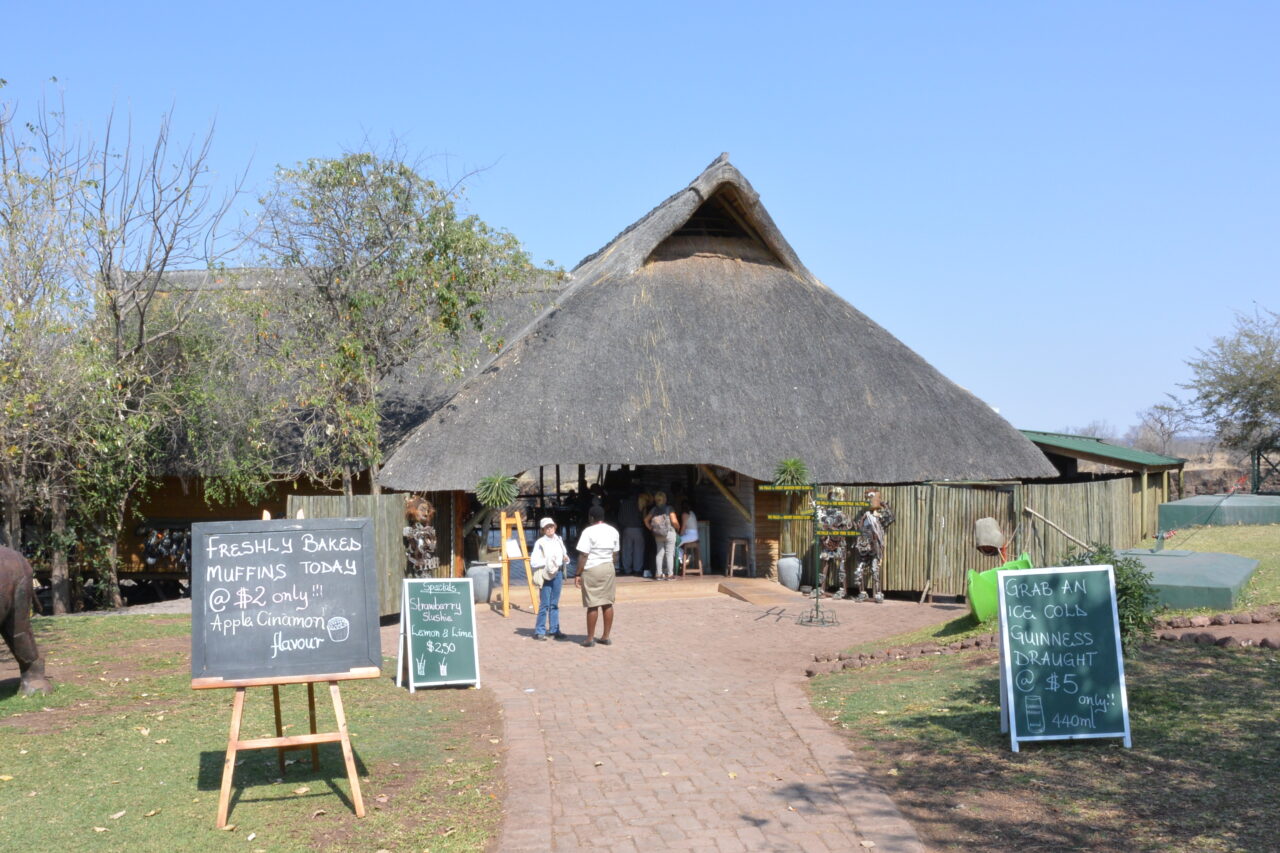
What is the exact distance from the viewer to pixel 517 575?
1986cm

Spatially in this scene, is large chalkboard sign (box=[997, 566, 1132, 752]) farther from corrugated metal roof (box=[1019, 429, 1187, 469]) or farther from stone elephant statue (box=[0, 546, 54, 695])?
corrugated metal roof (box=[1019, 429, 1187, 469])

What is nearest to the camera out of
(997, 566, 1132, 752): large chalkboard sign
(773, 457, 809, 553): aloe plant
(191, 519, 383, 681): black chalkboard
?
(191, 519, 383, 681): black chalkboard

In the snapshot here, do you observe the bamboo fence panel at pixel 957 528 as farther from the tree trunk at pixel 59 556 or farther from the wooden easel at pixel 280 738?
the tree trunk at pixel 59 556

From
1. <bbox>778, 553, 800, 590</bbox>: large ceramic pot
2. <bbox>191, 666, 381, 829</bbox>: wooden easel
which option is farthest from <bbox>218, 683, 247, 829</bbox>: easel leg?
<bbox>778, 553, 800, 590</bbox>: large ceramic pot

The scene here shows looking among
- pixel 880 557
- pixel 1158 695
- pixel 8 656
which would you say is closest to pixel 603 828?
pixel 1158 695

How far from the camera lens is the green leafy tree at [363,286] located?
1931 centimetres

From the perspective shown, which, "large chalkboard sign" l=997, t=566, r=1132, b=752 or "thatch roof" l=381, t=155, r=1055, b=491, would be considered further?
"thatch roof" l=381, t=155, r=1055, b=491

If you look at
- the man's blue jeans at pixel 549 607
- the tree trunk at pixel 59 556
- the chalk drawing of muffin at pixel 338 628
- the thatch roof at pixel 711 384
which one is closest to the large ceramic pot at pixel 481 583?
the thatch roof at pixel 711 384

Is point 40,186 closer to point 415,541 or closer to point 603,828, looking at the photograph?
point 415,541

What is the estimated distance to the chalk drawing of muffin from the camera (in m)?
7.39

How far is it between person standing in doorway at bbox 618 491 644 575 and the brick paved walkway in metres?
6.55

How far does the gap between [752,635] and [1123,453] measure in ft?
62.7

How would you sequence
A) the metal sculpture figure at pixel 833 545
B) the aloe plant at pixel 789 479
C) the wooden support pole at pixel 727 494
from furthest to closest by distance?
1. the wooden support pole at pixel 727 494
2. the aloe plant at pixel 789 479
3. the metal sculpture figure at pixel 833 545

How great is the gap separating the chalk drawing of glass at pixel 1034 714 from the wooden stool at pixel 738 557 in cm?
1298
